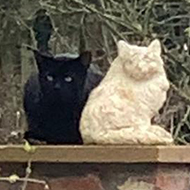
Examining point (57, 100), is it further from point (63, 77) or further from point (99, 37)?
point (99, 37)

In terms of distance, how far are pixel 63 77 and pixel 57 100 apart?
0.09 metres

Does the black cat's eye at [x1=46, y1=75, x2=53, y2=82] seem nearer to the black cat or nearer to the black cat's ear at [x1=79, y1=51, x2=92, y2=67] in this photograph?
the black cat

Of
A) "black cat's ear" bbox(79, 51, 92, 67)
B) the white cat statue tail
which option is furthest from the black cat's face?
A: the white cat statue tail

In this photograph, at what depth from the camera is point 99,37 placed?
13.5 feet

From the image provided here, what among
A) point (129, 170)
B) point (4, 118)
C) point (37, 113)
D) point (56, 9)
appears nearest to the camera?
point (129, 170)

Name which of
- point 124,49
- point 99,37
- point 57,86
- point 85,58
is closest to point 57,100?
point 57,86

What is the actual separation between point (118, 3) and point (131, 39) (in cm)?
17

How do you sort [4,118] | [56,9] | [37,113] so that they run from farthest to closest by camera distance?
[4,118] → [56,9] → [37,113]

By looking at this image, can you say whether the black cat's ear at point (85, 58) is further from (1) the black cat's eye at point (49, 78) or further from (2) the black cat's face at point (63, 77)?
(1) the black cat's eye at point (49, 78)

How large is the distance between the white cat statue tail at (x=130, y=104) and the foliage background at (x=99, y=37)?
1.14 feet

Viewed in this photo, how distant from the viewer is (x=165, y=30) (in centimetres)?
395

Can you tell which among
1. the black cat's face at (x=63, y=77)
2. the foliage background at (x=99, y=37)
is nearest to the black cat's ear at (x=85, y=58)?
the black cat's face at (x=63, y=77)

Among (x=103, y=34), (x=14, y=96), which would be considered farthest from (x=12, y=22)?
(x=103, y=34)

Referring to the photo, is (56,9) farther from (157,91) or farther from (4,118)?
(157,91)
